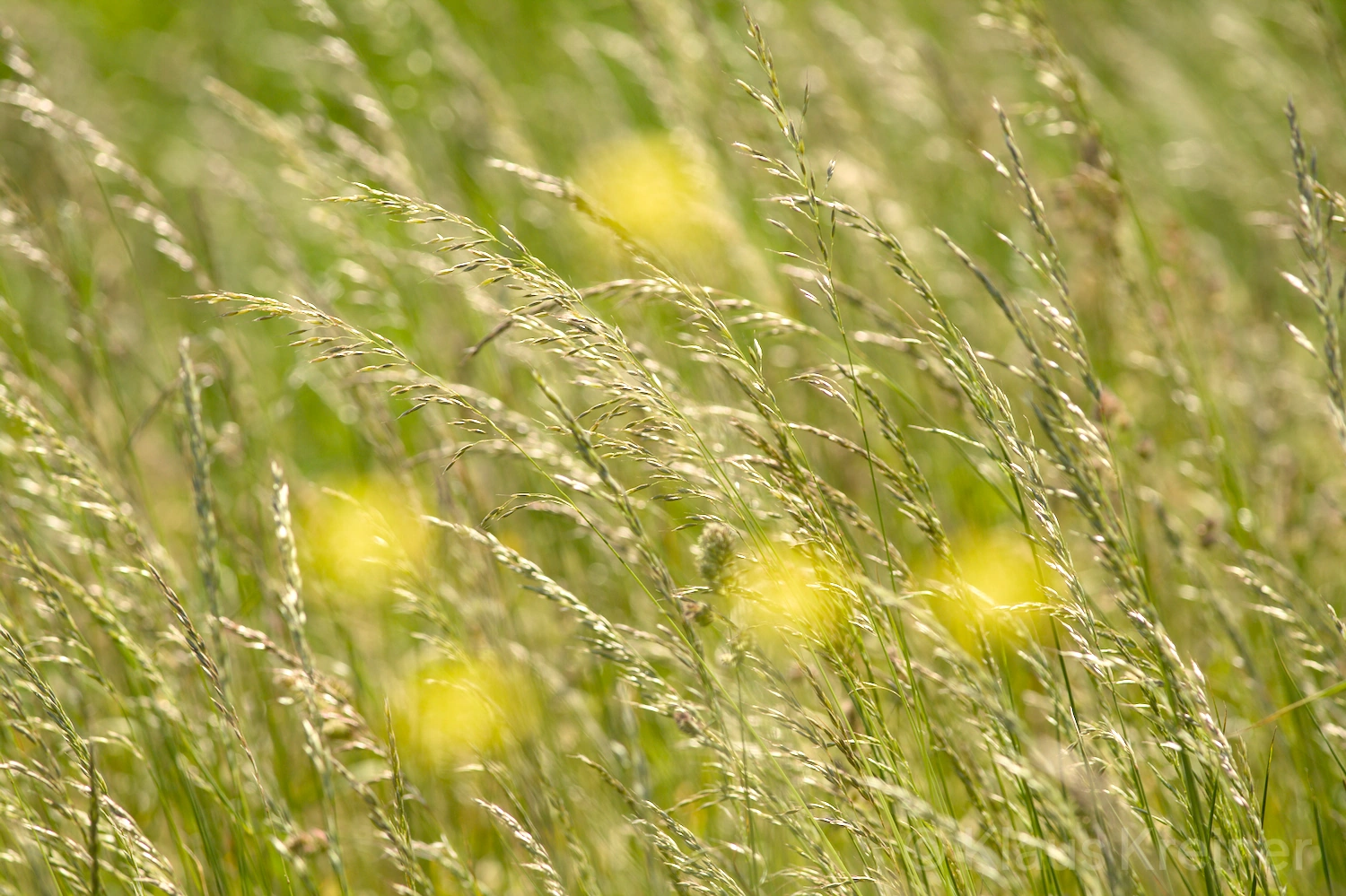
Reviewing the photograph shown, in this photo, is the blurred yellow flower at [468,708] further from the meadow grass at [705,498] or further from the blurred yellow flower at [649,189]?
the blurred yellow flower at [649,189]

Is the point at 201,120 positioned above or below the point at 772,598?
below

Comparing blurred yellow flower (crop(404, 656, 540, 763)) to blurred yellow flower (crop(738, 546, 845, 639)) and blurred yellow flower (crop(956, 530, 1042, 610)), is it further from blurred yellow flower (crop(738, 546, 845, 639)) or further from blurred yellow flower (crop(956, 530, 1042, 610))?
blurred yellow flower (crop(956, 530, 1042, 610))

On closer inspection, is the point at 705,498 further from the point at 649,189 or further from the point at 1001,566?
the point at 649,189

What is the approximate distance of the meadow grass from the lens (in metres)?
1.43

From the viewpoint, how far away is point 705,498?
1.35 meters

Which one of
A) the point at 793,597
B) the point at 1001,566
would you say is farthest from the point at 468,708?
the point at 1001,566

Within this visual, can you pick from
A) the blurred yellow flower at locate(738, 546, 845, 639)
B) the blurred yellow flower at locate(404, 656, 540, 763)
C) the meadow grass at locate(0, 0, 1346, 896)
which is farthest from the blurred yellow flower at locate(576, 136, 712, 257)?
the blurred yellow flower at locate(738, 546, 845, 639)

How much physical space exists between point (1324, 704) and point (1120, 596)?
0.70 meters

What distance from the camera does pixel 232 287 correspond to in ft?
14.0

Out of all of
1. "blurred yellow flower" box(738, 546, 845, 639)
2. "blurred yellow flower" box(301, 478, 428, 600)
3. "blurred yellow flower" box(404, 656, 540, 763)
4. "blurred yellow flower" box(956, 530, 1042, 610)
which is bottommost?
"blurred yellow flower" box(301, 478, 428, 600)

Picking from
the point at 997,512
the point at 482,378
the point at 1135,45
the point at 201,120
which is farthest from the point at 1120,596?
the point at 201,120

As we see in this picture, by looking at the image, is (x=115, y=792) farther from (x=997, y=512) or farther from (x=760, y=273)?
(x=997, y=512)

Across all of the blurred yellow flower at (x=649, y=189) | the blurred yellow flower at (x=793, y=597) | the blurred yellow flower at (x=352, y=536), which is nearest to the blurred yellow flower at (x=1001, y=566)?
the blurred yellow flower at (x=793, y=597)

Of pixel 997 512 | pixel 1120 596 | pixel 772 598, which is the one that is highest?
pixel 1120 596
